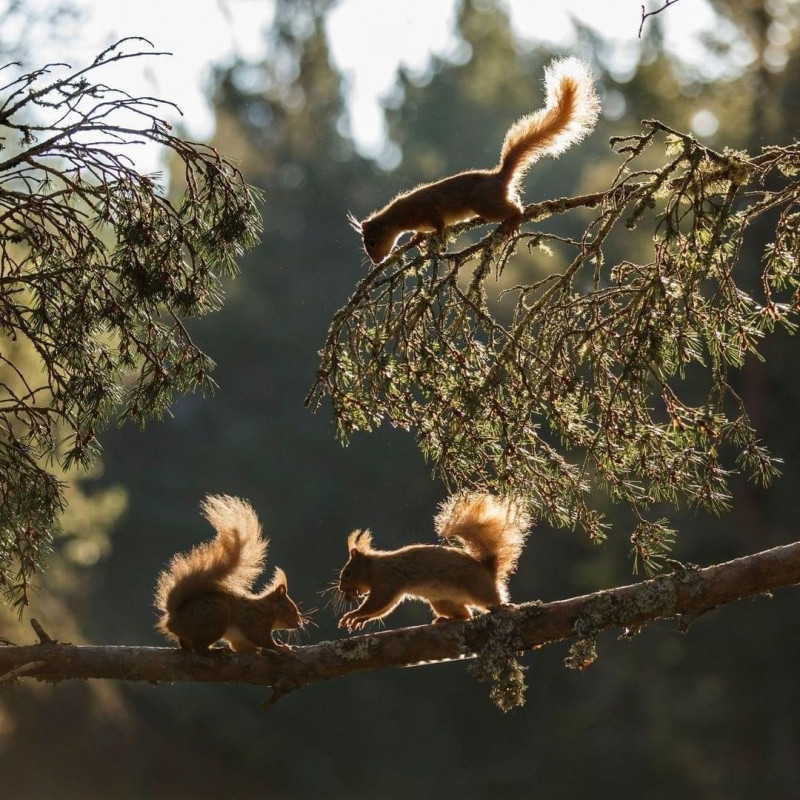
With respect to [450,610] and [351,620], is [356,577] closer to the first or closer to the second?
[351,620]

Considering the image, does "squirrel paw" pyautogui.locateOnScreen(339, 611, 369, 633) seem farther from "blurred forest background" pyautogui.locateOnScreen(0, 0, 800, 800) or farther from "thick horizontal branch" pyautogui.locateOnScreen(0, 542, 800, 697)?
"blurred forest background" pyautogui.locateOnScreen(0, 0, 800, 800)

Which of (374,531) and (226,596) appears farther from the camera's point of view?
(374,531)

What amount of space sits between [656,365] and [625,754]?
11202 millimetres

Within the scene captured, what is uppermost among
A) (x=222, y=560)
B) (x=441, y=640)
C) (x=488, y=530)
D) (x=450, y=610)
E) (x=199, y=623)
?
(x=488, y=530)

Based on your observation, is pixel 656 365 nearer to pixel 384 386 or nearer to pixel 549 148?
pixel 384 386

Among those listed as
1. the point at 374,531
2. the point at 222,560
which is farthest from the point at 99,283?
the point at 374,531

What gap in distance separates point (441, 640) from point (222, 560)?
905mm

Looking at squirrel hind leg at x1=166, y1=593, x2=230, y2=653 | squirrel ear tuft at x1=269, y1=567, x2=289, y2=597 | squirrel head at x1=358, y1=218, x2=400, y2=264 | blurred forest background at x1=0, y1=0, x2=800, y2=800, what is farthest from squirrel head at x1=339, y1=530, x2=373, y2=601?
blurred forest background at x1=0, y1=0, x2=800, y2=800

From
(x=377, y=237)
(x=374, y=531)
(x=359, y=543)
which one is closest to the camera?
(x=359, y=543)

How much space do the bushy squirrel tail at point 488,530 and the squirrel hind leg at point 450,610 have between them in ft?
0.57

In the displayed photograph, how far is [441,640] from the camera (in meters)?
3.21

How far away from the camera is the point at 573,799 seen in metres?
13.4

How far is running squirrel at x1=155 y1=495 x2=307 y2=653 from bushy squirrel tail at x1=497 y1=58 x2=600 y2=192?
1590 millimetres

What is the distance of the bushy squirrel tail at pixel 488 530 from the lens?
12.4 feet
